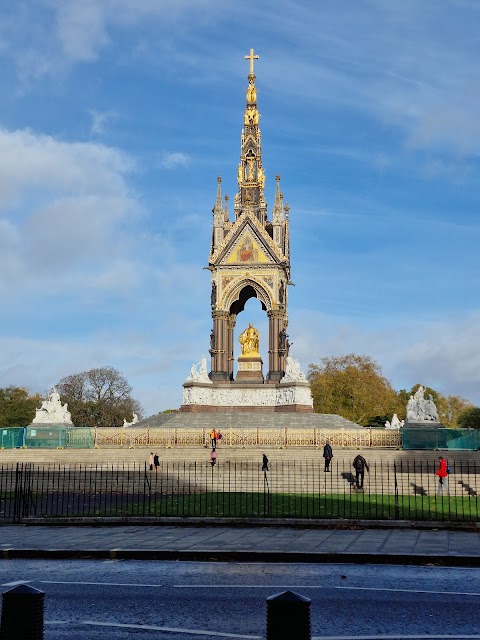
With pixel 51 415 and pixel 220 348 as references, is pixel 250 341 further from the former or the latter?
pixel 51 415

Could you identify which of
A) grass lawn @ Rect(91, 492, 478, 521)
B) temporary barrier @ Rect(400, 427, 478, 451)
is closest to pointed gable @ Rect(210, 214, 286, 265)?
temporary barrier @ Rect(400, 427, 478, 451)

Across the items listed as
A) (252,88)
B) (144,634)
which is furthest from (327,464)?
(252,88)

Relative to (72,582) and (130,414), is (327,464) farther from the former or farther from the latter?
(130,414)

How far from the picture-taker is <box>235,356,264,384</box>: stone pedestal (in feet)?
184

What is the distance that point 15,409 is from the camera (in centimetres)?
8269

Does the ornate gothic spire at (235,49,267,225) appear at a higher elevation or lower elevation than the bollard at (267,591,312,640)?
higher

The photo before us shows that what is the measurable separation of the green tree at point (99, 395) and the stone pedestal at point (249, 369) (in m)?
31.4

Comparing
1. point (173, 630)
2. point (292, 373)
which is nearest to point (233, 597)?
point (173, 630)

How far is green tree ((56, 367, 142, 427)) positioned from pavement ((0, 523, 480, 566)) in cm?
6796

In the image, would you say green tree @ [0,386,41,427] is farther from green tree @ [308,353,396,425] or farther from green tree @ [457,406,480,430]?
green tree @ [457,406,480,430]

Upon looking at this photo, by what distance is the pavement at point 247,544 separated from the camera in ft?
43.4

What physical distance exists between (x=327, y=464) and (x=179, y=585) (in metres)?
20.3

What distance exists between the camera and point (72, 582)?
10.9 meters

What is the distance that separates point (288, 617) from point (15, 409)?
81.9 meters
